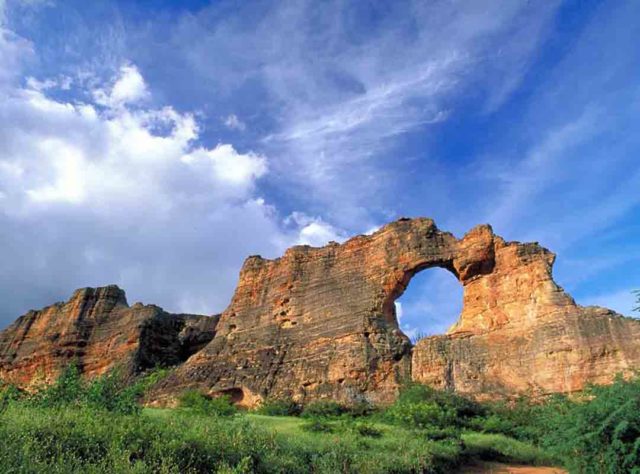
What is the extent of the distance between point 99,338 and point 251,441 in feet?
121

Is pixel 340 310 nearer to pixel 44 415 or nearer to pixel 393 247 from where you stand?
pixel 393 247

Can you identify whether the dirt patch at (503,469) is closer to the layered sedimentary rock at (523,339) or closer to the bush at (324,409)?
the layered sedimentary rock at (523,339)

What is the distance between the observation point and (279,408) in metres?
25.6

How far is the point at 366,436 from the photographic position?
16141 mm

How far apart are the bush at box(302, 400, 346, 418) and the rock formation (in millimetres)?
1401

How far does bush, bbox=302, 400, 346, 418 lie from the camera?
2439 cm

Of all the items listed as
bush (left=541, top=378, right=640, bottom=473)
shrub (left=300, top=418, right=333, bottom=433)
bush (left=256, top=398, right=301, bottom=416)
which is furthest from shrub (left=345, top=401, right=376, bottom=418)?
bush (left=541, top=378, right=640, bottom=473)

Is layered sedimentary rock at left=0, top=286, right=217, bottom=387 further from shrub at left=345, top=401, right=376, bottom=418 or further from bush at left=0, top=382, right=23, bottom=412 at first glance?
bush at left=0, top=382, right=23, bottom=412

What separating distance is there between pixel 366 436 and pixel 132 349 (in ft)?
93.6

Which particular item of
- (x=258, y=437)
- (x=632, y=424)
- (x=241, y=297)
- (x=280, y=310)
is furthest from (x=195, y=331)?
(x=632, y=424)

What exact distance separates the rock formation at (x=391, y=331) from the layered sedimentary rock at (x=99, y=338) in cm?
124

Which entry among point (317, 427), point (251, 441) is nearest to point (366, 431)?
point (317, 427)

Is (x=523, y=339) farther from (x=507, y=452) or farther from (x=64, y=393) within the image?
(x=64, y=393)

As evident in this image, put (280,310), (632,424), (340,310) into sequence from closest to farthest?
(632,424) → (340,310) → (280,310)
